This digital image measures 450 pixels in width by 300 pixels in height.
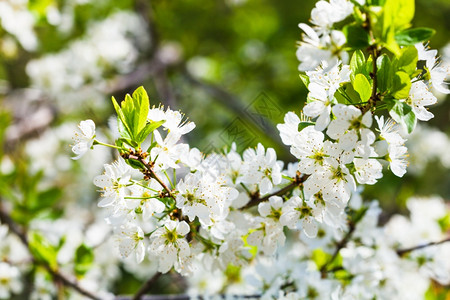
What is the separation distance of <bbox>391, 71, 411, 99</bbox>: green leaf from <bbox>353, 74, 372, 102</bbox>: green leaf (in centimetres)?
4

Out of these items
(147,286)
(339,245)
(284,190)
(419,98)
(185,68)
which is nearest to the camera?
(419,98)

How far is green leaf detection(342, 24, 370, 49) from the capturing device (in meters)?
0.74

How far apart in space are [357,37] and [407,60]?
12 cm

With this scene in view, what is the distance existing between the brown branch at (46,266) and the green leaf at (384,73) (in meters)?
1.05

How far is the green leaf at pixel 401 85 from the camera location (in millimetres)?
772

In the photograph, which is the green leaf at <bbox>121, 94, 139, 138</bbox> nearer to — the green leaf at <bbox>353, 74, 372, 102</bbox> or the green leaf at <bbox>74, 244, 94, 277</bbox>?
the green leaf at <bbox>353, 74, 372, 102</bbox>

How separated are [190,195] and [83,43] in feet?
7.14

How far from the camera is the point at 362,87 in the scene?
31.5 inches

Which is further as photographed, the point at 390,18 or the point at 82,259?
the point at 82,259

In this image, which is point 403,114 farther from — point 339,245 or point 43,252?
point 43,252

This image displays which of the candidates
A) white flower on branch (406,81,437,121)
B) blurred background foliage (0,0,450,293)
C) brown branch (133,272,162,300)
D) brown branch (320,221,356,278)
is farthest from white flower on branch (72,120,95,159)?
blurred background foliage (0,0,450,293)

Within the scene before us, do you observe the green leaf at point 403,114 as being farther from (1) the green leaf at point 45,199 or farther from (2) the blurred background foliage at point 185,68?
(1) the green leaf at point 45,199

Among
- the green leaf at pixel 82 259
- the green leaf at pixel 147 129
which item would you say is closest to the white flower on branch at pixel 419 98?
the green leaf at pixel 147 129

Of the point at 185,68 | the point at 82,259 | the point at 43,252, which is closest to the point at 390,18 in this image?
the point at 82,259
